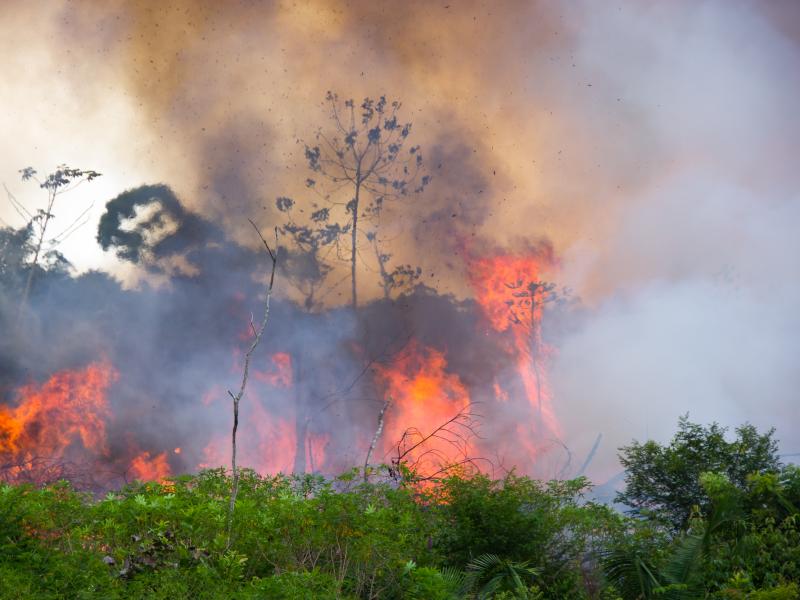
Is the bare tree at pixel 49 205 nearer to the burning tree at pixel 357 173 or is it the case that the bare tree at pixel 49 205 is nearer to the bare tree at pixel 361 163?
the burning tree at pixel 357 173

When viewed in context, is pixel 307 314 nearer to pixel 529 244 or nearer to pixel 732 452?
pixel 529 244

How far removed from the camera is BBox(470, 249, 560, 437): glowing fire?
32062 mm

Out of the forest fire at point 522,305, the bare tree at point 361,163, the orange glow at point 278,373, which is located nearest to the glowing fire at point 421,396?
the forest fire at point 522,305

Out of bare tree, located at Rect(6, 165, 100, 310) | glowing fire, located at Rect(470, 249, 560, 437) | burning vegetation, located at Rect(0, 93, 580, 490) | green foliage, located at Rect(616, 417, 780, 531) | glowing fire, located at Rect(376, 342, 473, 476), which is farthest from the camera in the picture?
glowing fire, located at Rect(470, 249, 560, 437)

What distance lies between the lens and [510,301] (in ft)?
107

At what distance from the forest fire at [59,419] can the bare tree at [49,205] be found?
13.2ft

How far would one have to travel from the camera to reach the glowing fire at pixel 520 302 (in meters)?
32.1

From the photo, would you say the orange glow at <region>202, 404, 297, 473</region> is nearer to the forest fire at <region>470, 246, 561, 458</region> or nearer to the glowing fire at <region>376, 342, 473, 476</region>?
the glowing fire at <region>376, 342, 473, 476</region>

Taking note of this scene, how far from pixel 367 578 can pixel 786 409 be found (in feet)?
86.6

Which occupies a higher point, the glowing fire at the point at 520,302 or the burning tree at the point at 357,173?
the burning tree at the point at 357,173

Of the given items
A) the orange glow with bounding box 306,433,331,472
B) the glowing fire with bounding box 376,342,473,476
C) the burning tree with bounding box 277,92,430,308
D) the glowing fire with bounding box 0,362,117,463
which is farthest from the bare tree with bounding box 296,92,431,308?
the glowing fire with bounding box 0,362,117,463

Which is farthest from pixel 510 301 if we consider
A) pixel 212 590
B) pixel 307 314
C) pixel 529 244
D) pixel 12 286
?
pixel 212 590

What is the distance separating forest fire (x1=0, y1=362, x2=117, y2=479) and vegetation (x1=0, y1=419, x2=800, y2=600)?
613 inches

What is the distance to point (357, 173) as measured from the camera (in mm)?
31812
